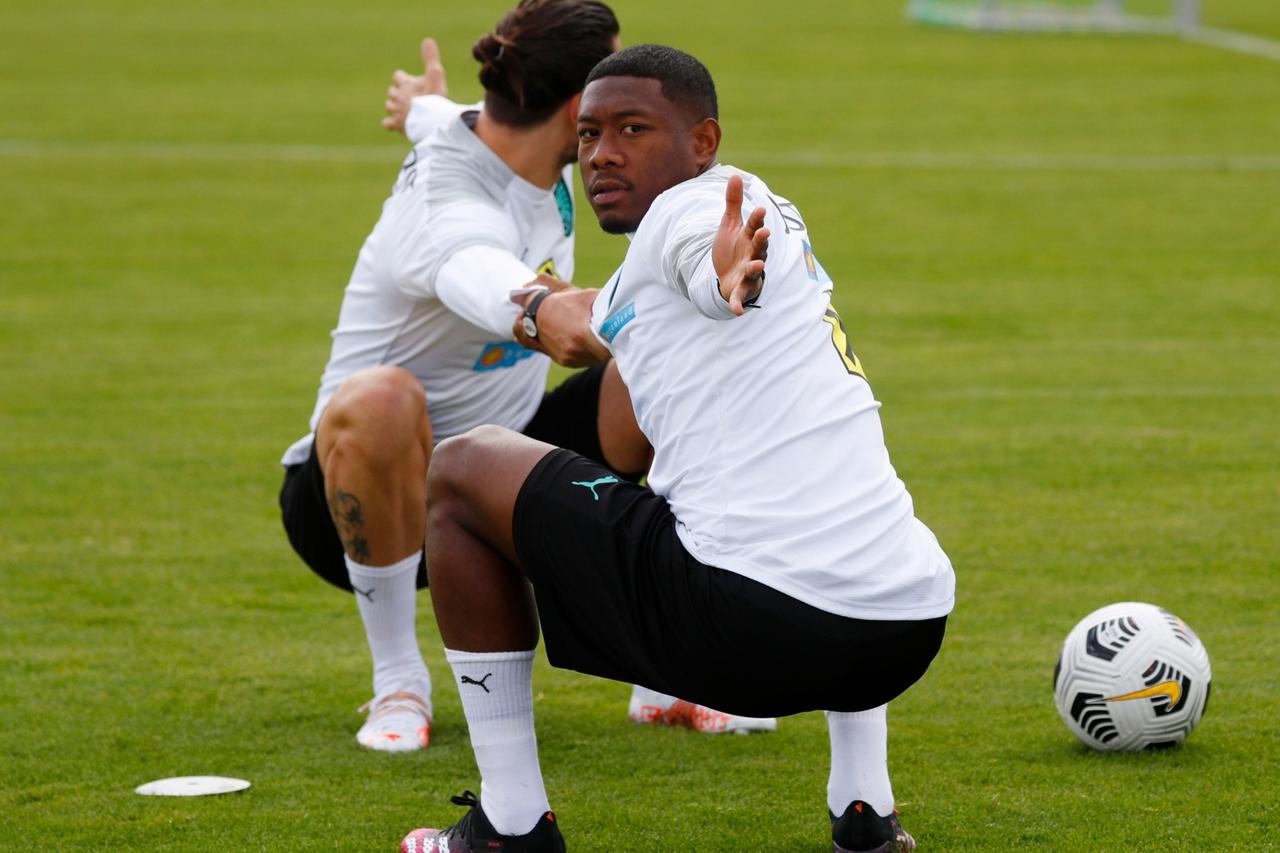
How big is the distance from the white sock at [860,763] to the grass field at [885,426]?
8.2 inches

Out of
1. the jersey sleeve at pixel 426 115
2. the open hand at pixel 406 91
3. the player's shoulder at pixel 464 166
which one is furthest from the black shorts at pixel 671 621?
the open hand at pixel 406 91

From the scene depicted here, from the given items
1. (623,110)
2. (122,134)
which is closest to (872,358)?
(623,110)

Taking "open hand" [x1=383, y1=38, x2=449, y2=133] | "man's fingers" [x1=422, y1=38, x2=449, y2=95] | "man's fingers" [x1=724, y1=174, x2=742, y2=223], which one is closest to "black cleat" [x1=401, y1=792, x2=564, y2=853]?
"man's fingers" [x1=724, y1=174, x2=742, y2=223]

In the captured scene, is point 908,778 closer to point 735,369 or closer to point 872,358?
point 735,369

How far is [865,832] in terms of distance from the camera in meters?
3.89

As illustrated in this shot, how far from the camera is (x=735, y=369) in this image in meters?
3.46

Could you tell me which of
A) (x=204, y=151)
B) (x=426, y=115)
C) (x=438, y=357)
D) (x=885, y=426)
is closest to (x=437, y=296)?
(x=438, y=357)

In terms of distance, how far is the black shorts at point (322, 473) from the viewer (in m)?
5.08

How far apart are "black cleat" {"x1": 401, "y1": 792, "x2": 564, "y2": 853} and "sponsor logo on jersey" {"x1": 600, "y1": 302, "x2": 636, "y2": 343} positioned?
3.26 ft

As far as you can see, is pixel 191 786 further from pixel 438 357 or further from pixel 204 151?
pixel 204 151

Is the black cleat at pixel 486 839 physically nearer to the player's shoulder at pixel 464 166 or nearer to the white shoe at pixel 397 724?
the white shoe at pixel 397 724

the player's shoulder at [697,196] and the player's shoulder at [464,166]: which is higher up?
the player's shoulder at [697,196]

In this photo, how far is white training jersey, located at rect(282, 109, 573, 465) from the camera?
498 cm

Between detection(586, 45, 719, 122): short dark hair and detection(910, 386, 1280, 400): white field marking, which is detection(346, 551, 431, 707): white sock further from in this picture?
detection(910, 386, 1280, 400): white field marking
